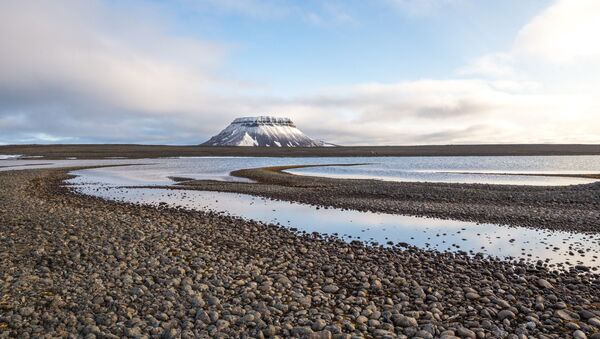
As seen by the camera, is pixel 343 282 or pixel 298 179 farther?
pixel 298 179

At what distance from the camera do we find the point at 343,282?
12.2m

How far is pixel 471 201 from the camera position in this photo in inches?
1182

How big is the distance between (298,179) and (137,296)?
124 feet

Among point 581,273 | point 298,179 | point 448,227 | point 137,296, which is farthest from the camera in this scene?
point 298,179

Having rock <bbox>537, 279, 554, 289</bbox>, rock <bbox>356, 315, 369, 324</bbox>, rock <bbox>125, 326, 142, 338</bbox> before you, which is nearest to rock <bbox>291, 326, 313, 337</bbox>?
rock <bbox>356, 315, 369, 324</bbox>

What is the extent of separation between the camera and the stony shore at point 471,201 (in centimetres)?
2347

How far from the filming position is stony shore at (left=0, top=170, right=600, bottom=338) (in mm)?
8953

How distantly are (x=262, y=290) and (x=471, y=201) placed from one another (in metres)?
23.4

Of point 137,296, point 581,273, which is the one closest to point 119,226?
point 137,296

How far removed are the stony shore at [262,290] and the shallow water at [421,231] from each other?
2.09 m

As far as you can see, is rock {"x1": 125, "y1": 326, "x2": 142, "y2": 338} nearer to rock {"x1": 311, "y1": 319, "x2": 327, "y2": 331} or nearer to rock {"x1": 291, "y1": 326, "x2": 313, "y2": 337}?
rock {"x1": 291, "y1": 326, "x2": 313, "y2": 337}

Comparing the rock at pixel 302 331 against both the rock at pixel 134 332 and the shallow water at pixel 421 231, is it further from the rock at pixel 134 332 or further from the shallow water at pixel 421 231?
the shallow water at pixel 421 231

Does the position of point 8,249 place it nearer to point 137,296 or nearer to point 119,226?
point 119,226

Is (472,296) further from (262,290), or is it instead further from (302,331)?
(262,290)
